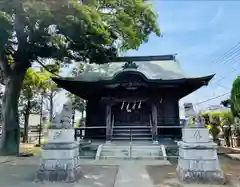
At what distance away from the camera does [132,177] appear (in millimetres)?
5465

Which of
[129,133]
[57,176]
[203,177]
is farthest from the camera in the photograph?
[129,133]

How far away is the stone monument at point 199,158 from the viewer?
16.0 ft

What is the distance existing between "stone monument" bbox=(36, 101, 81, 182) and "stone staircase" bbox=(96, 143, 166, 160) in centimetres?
362

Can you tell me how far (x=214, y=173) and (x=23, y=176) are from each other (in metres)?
4.49

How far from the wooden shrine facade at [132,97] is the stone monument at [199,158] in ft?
17.7

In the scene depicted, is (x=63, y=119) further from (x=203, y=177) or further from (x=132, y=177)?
(x=203, y=177)

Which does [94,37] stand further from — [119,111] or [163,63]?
[163,63]

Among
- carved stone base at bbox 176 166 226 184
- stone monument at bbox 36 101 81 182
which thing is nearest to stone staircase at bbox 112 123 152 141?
stone monument at bbox 36 101 81 182

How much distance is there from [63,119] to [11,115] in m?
6.58

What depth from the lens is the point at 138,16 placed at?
1233cm

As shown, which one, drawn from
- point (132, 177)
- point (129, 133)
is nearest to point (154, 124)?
point (129, 133)

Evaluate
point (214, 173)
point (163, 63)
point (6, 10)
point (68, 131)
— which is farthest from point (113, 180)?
point (163, 63)

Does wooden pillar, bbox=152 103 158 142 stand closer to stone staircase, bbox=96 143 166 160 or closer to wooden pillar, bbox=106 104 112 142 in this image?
stone staircase, bbox=96 143 166 160

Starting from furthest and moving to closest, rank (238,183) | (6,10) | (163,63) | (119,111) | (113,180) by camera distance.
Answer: (163,63)
(119,111)
(6,10)
(113,180)
(238,183)
